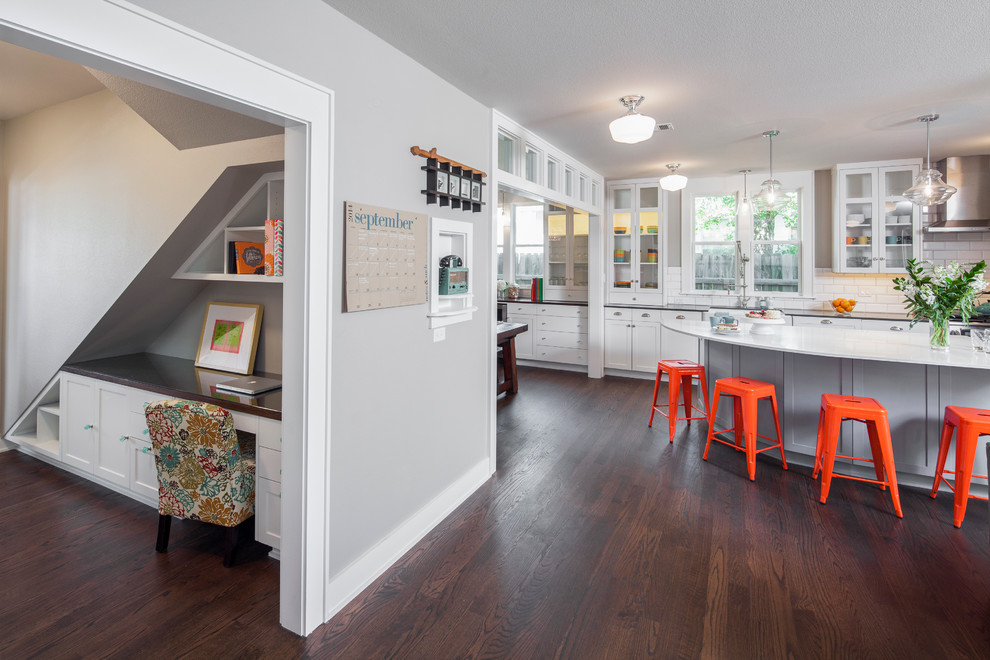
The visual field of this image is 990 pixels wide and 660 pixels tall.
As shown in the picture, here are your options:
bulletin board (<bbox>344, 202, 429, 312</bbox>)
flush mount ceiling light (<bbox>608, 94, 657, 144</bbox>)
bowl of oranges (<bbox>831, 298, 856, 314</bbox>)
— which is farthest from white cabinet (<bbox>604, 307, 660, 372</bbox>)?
bulletin board (<bbox>344, 202, 429, 312</bbox>)

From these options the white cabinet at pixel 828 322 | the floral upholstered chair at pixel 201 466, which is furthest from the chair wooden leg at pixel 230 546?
the white cabinet at pixel 828 322

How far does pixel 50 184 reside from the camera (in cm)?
350

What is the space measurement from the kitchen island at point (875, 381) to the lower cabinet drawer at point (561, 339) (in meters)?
2.79

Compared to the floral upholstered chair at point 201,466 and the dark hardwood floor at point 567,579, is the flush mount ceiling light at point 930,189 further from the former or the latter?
the floral upholstered chair at point 201,466

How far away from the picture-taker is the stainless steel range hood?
16.2 ft

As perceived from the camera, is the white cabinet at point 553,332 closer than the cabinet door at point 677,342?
No

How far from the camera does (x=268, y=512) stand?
7.95 ft

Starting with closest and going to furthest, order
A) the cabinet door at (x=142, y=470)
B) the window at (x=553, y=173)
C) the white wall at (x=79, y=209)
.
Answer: the white wall at (x=79, y=209)
the cabinet door at (x=142, y=470)
the window at (x=553, y=173)

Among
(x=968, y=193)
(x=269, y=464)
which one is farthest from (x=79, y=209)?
(x=968, y=193)

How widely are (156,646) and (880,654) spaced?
8.65ft

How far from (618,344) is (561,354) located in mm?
762

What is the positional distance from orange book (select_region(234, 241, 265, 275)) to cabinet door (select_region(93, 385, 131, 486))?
1.01 m

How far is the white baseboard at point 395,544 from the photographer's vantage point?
7.00 feet

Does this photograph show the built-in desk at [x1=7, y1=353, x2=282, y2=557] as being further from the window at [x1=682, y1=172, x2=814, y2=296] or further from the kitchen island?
the window at [x1=682, y1=172, x2=814, y2=296]
